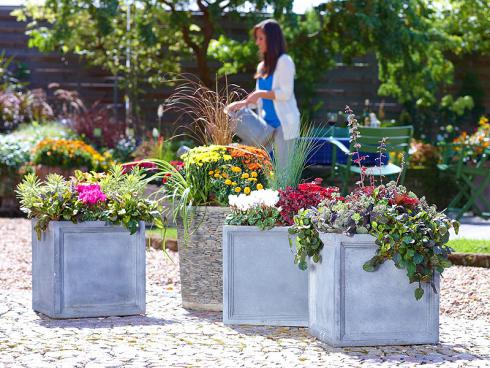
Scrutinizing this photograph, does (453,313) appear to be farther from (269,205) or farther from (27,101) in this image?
(27,101)

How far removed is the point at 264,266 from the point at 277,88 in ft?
8.36

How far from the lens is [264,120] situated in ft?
22.6

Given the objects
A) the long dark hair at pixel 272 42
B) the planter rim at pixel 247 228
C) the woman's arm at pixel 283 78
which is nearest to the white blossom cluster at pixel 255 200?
the planter rim at pixel 247 228

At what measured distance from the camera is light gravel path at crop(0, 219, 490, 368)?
146 inches

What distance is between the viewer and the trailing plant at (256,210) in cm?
450

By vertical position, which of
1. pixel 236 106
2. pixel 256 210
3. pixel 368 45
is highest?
pixel 368 45

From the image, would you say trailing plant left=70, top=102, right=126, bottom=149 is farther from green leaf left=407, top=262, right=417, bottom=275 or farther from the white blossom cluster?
green leaf left=407, top=262, right=417, bottom=275

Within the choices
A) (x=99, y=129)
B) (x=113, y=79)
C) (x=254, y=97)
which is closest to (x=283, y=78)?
(x=254, y=97)

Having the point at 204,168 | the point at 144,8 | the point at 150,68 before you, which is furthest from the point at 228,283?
the point at 150,68

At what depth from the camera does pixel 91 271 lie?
4.75 metres

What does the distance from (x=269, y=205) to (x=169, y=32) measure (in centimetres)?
888

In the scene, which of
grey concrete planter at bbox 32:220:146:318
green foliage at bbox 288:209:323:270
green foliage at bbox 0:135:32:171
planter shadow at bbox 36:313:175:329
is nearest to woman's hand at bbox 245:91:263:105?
grey concrete planter at bbox 32:220:146:318

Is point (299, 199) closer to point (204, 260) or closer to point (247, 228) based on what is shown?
point (247, 228)

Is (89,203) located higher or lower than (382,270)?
higher
